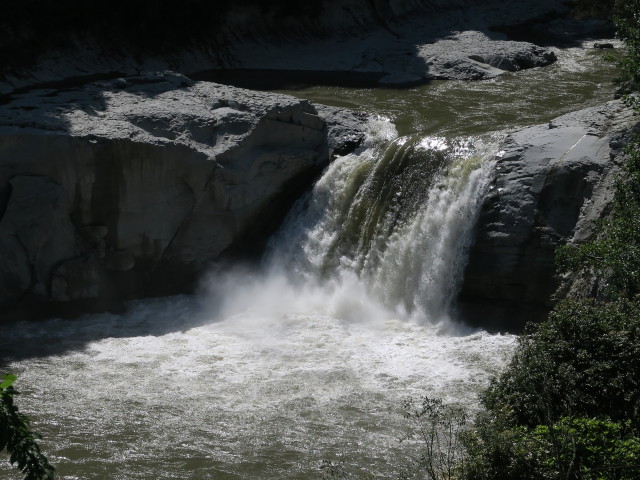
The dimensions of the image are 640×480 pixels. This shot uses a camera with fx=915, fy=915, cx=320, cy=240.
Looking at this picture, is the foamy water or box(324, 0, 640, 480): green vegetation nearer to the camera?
box(324, 0, 640, 480): green vegetation

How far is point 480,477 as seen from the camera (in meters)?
7.81

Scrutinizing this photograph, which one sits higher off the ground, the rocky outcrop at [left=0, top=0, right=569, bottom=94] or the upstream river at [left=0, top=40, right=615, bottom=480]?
the rocky outcrop at [left=0, top=0, right=569, bottom=94]

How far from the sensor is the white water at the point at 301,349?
10523 millimetres

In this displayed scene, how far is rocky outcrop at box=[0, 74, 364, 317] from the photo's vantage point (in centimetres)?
1495

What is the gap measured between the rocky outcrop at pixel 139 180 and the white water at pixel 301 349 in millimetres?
569

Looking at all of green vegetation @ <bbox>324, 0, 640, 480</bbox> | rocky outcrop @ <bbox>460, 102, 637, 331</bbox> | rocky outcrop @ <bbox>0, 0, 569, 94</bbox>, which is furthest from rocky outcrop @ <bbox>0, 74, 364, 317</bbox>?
green vegetation @ <bbox>324, 0, 640, 480</bbox>

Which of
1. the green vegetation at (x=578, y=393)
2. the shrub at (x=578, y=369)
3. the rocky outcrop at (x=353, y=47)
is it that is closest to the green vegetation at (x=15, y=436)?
the green vegetation at (x=578, y=393)

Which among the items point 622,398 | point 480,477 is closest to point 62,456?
point 480,477

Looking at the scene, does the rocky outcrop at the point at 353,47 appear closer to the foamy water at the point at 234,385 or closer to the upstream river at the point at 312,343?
the upstream river at the point at 312,343

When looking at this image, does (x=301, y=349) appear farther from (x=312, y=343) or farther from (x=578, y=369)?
(x=578, y=369)

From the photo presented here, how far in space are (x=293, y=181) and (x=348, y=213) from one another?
4.64 feet

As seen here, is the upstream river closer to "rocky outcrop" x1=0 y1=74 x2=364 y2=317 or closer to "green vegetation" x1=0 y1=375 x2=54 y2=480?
"rocky outcrop" x1=0 y1=74 x2=364 y2=317

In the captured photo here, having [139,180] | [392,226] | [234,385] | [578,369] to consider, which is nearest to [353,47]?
[392,226]

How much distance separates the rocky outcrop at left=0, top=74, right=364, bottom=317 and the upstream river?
55cm
